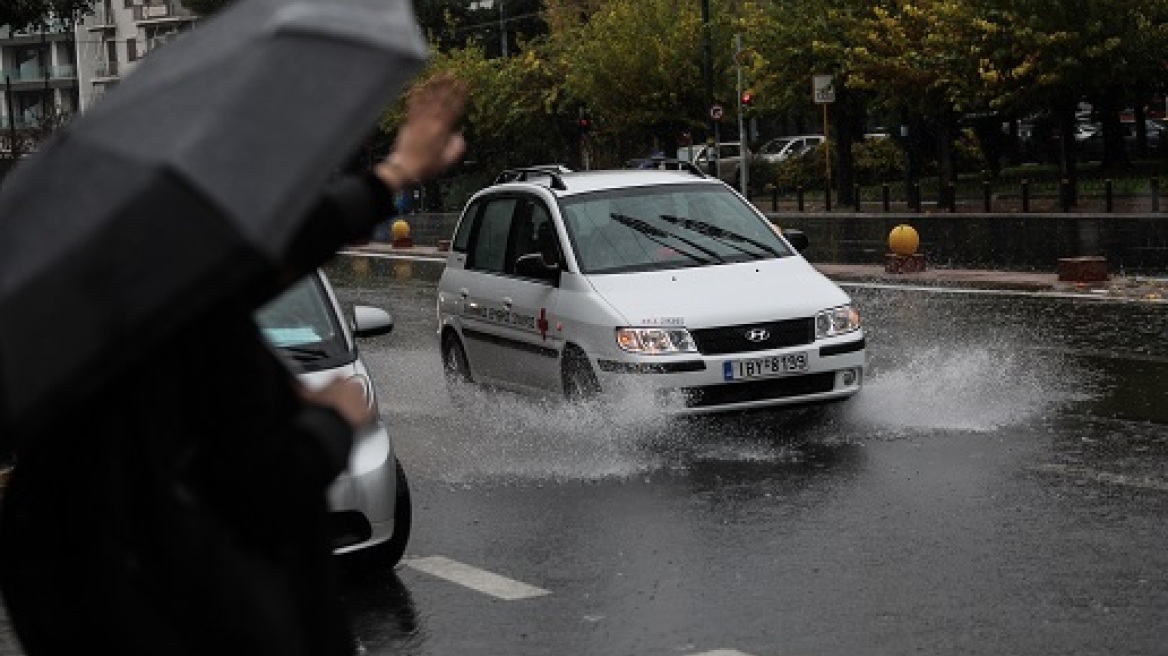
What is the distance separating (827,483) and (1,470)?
4.65 m

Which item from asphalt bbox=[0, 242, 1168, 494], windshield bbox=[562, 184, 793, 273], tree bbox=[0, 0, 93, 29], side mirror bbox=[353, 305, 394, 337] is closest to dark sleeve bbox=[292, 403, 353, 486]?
side mirror bbox=[353, 305, 394, 337]

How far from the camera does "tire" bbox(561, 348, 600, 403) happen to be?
40.5 ft

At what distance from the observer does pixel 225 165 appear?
2730 millimetres

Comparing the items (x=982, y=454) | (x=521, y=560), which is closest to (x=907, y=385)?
(x=982, y=454)

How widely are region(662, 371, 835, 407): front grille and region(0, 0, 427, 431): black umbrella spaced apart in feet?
29.3

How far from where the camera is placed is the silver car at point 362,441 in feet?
27.6

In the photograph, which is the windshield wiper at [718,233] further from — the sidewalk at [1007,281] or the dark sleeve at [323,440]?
the dark sleeve at [323,440]

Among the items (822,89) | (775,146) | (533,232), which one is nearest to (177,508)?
(533,232)

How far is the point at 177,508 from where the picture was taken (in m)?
2.76

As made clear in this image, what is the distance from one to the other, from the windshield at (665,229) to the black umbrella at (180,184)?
10021 millimetres

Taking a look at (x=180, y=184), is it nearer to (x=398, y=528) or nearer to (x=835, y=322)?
(x=398, y=528)

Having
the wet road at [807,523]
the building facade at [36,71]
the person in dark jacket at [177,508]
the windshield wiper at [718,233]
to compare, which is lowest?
the wet road at [807,523]

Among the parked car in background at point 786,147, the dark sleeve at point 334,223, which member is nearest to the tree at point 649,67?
the parked car in background at point 786,147

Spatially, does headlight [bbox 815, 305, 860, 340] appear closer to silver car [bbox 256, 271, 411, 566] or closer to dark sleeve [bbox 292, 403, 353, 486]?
silver car [bbox 256, 271, 411, 566]
